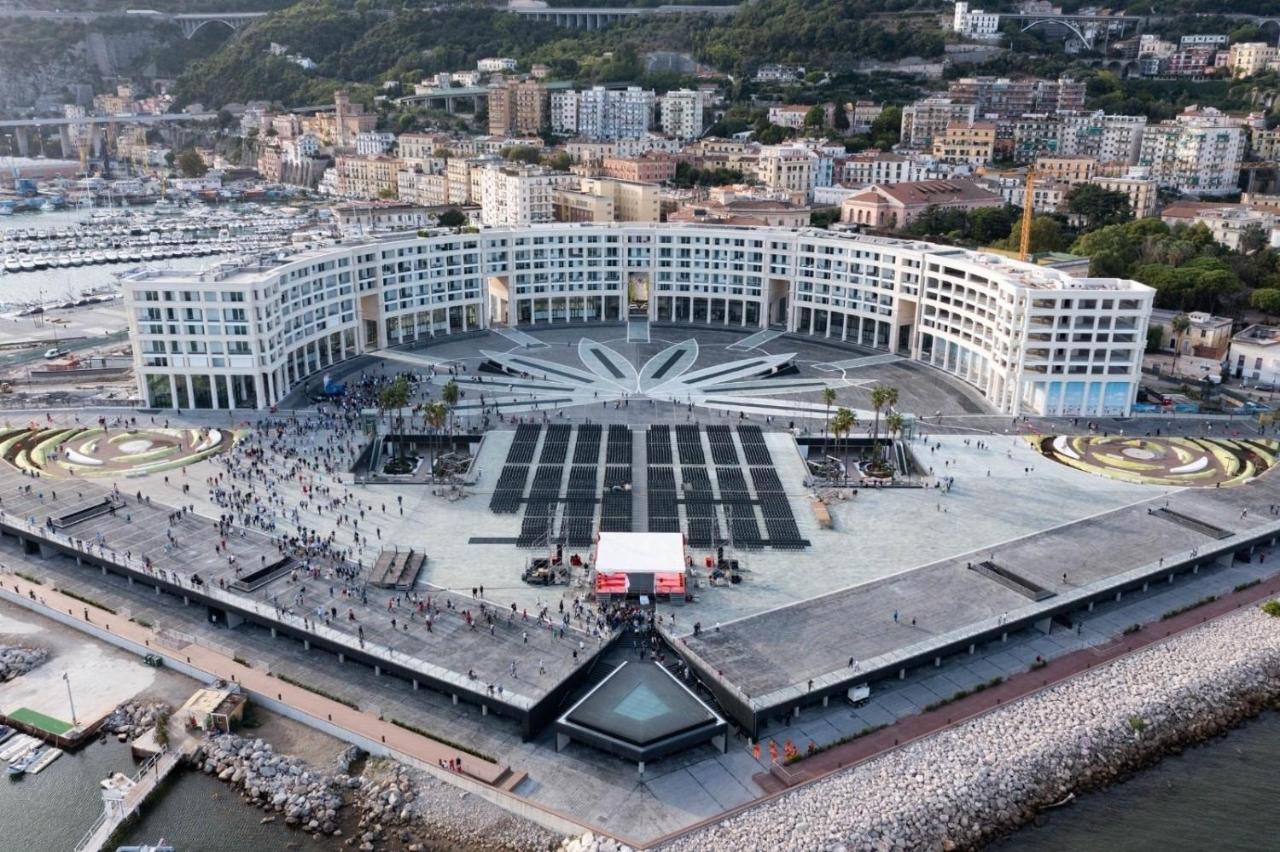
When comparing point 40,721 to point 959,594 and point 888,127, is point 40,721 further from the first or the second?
point 888,127

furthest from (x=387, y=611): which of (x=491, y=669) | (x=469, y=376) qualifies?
(x=469, y=376)

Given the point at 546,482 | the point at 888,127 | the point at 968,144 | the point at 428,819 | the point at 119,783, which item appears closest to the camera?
the point at 428,819

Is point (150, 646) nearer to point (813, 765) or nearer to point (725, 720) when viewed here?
point (725, 720)

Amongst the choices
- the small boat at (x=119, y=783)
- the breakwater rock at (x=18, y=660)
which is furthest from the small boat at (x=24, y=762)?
the breakwater rock at (x=18, y=660)


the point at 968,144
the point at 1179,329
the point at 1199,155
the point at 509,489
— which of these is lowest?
the point at 509,489

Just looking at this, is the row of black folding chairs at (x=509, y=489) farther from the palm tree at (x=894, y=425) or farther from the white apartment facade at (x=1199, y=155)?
the white apartment facade at (x=1199, y=155)

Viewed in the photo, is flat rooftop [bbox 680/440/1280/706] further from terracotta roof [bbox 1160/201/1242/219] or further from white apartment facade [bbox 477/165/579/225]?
white apartment facade [bbox 477/165/579/225]

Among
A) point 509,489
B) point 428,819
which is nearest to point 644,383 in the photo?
point 509,489
